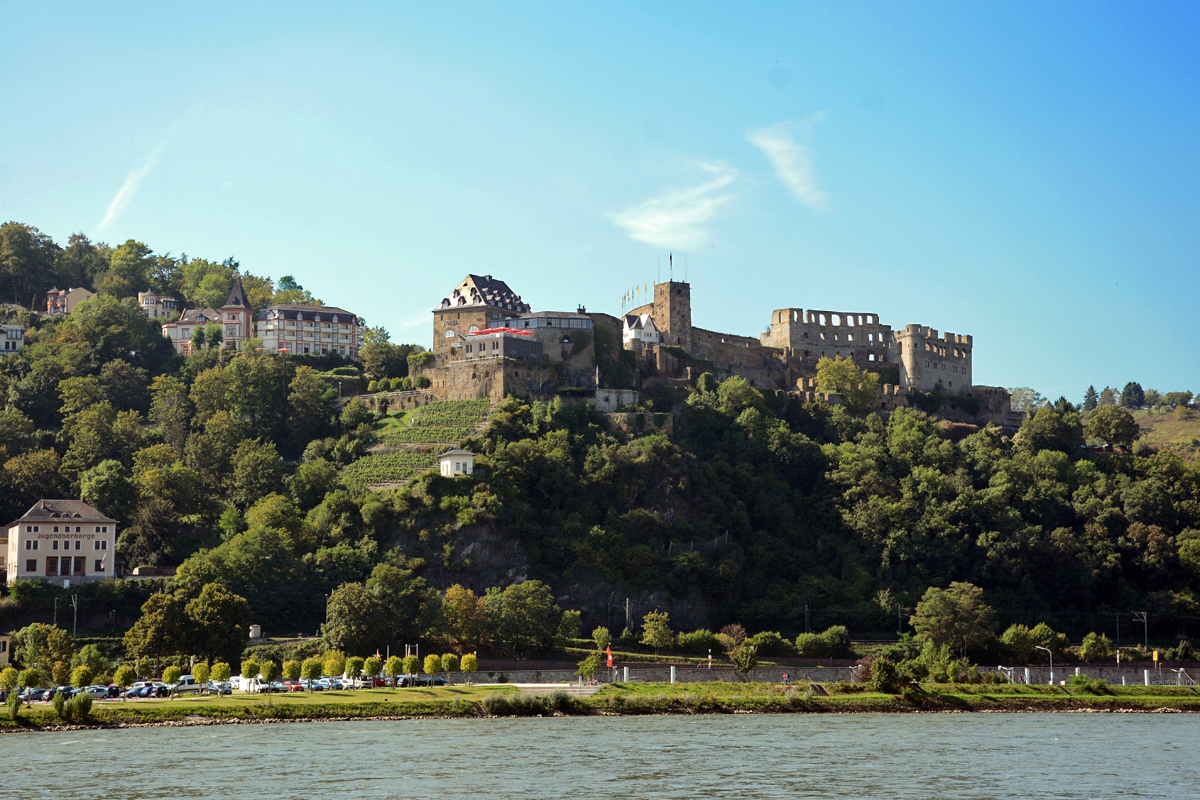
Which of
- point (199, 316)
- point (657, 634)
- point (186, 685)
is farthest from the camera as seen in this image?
point (199, 316)

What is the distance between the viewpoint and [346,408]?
114m

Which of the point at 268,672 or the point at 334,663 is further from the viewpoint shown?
the point at 334,663

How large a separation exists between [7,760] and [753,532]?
61.5 metres

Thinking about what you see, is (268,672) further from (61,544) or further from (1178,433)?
(1178,433)

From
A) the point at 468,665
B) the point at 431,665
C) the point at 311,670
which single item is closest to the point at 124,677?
the point at 311,670

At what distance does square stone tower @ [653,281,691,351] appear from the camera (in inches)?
5010

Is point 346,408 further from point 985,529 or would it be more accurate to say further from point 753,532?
point 985,529

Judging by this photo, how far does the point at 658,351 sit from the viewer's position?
123 meters

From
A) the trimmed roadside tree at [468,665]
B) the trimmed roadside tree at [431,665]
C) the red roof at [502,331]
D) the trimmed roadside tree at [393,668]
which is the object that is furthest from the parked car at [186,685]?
the red roof at [502,331]

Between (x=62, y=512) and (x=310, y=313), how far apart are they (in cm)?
4890

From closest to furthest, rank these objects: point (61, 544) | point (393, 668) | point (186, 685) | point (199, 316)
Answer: point (186, 685), point (393, 668), point (61, 544), point (199, 316)

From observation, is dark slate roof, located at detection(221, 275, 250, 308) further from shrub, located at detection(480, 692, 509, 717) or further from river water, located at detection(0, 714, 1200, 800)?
river water, located at detection(0, 714, 1200, 800)

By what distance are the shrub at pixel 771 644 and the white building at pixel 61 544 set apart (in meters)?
42.1

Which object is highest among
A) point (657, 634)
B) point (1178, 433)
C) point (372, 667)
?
point (1178, 433)
